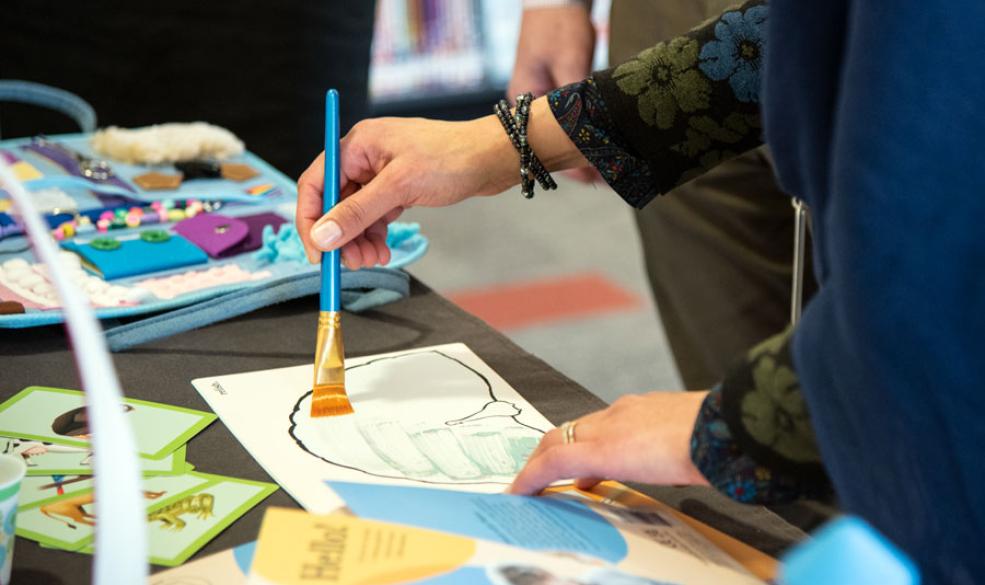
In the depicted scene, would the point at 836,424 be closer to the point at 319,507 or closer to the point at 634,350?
the point at 319,507

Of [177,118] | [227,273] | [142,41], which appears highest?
[142,41]

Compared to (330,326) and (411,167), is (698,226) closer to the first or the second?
(411,167)

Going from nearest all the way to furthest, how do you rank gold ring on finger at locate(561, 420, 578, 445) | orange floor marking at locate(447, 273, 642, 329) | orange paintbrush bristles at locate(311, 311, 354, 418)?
gold ring on finger at locate(561, 420, 578, 445)
orange paintbrush bristles at locate(311, 311, 354, 418)
orange floor marking at locate(447, 273, 642, 329)

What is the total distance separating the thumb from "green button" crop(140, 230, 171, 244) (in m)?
0.25

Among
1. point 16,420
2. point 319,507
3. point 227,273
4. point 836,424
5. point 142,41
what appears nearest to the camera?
point 836,424

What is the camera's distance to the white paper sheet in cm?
69

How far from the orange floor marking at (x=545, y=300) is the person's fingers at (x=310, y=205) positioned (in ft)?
5.65

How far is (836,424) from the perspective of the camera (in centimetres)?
52

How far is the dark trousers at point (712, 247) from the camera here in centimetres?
140

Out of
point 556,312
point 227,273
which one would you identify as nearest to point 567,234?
point 556,312

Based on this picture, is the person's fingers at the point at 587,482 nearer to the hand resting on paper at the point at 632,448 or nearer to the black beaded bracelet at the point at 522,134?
the hand resting on paper at the point at 632,448

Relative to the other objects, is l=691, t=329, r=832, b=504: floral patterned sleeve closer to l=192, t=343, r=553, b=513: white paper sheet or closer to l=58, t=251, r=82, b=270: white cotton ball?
l=192, t=343, r=553, b=513: white paper sheet

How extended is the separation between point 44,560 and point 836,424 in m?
0.40

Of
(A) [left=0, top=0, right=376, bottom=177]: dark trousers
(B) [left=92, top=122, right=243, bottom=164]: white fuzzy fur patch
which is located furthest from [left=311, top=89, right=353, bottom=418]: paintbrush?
(A) [left=0, top=0, right=376, bottom=177]: dark trousers
